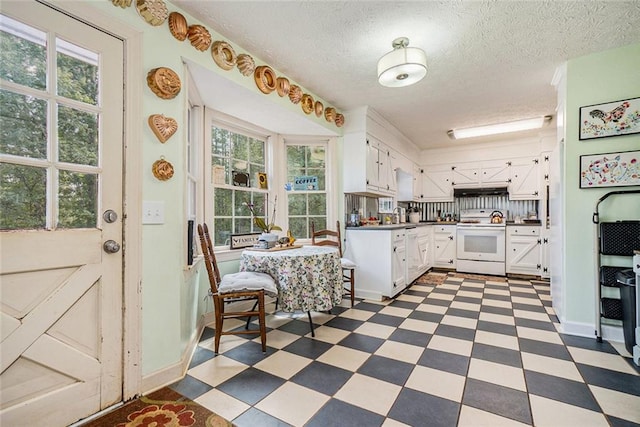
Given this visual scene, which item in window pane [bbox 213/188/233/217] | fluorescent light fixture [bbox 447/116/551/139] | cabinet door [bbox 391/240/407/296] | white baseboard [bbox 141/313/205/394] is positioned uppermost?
fluorescent light fixture [bbox 447/116/551/139]

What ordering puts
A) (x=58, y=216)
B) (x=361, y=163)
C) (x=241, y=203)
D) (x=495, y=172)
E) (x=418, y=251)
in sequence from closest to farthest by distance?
1. (x=58, y=216)
2. (x=241, y=203)
3. (x=361, y=163)
4. (x=418, y=251)
5. (x=495, y=172)

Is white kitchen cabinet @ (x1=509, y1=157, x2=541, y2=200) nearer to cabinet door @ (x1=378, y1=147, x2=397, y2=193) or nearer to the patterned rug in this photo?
the patterned rug

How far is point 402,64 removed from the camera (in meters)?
2.12

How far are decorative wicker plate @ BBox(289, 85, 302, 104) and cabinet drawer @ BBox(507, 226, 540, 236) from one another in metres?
4.21

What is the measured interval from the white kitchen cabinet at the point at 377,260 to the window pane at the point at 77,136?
287 centimetres

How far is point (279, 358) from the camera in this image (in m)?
2.09

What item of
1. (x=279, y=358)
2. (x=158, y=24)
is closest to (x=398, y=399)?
(x=279, y=358)

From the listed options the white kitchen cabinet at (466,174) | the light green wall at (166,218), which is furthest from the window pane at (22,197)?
the white kitchen cabinet at (466,174)

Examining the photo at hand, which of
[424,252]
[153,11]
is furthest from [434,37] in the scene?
[424,252]

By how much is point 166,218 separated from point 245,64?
4.80 feet

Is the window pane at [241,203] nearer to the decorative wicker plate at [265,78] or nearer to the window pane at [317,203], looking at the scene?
the window pane at [317,203]

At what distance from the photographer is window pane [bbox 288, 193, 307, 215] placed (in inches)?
147

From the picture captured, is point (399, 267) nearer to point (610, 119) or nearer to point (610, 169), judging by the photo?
point (610, 169)

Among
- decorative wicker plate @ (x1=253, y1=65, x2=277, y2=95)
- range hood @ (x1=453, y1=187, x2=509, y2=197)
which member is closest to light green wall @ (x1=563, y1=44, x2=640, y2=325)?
decorative wicker plate @ (x1=253, y1=65, x2=277, y2=95)
